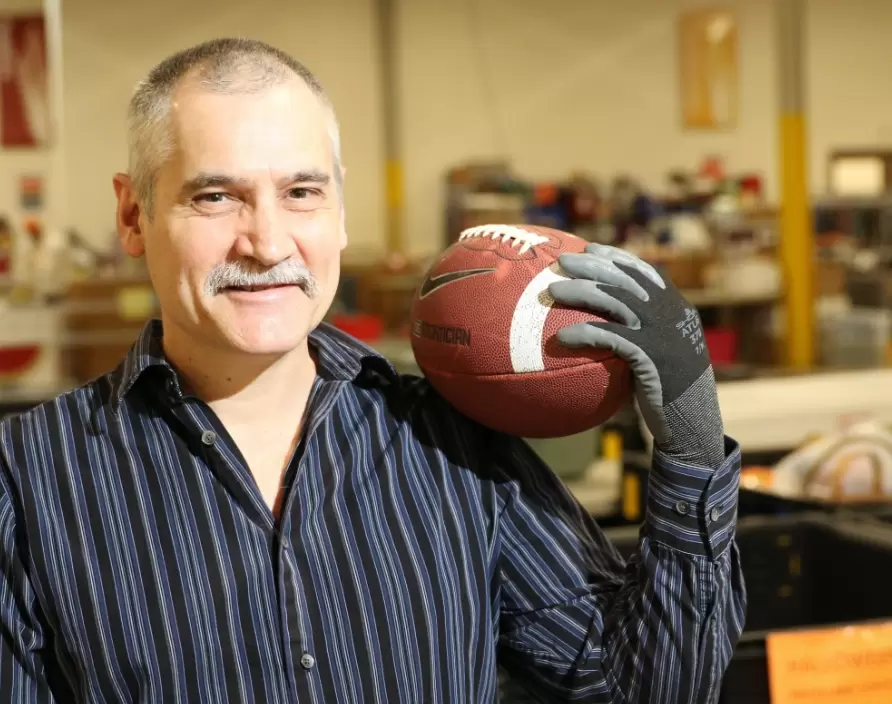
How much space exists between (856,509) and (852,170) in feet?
28.1

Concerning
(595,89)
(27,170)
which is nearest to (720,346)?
(595,89)

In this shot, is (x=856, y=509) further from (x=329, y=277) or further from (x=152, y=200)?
(x=152, y=200)

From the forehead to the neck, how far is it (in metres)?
0.21

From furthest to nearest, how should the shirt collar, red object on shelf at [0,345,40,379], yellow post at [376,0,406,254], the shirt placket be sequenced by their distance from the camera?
yellow post at [376,0,406,254], red object on shelf at [0,345,40,379], the shirt collar, the shirt placket

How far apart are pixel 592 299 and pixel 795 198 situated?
6.90 metres

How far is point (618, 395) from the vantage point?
1.27 metres

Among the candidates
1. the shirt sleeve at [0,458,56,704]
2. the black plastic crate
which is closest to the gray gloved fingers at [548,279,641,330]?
the shirt sleeve at [0,458,56,704]

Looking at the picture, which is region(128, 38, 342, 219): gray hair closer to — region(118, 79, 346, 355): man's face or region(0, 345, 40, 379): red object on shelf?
region(118, 79, 346, 355): man's face

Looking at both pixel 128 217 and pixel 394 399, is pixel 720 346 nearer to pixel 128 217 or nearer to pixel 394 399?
pixel 394 399

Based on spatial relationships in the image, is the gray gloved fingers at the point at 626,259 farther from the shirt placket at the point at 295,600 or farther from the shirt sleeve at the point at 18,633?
the shirt sleeve at the point at 18,633

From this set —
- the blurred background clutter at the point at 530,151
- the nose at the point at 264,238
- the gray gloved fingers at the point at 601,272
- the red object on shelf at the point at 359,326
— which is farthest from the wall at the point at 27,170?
the gray gloved fingers at the point at 601,272

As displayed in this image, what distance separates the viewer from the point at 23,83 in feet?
19.8

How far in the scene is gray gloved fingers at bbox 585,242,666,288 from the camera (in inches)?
47.6

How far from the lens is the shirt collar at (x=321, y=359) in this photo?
1240 millimetres
